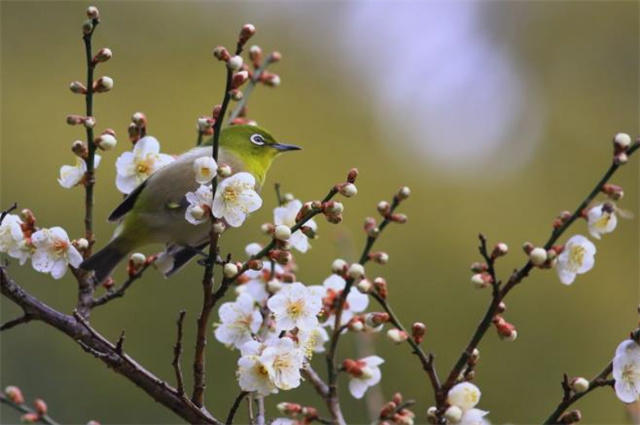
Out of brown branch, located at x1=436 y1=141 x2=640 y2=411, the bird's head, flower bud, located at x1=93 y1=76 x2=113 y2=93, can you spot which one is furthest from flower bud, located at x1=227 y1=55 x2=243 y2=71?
the bird's head

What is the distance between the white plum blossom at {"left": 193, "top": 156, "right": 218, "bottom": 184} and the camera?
70.1 inches

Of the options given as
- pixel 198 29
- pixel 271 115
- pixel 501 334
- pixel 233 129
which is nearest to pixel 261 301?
pixel 501 334

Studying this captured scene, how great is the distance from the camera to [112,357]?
6.12 ft

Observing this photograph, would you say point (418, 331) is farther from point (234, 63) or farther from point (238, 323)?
point (234, 63)

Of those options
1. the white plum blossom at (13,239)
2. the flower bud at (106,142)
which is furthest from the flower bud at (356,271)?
the white plum blossom at (13,239)

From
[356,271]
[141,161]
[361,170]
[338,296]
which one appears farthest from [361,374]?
[361,170]

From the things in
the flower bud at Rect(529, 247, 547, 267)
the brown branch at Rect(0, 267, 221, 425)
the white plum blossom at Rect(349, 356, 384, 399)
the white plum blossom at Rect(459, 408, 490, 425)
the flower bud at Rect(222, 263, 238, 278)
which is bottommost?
the brown branch at Rect(0, 267, 221, 425)

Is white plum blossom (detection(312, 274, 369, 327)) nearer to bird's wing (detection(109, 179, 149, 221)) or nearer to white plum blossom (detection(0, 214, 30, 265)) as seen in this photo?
bird's wing (detection(109, 179, 149, 221))

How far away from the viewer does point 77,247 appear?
82.2 inches

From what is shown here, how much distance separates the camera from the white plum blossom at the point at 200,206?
5.96 feet

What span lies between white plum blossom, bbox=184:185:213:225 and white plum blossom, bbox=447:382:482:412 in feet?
2.05

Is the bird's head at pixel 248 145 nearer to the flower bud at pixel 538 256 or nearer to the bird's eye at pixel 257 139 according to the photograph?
the bird's eye at pixel 257 139

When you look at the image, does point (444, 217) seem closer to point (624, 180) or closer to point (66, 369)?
point (624, 180)

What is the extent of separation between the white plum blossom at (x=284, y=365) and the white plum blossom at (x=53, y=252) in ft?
1.76
